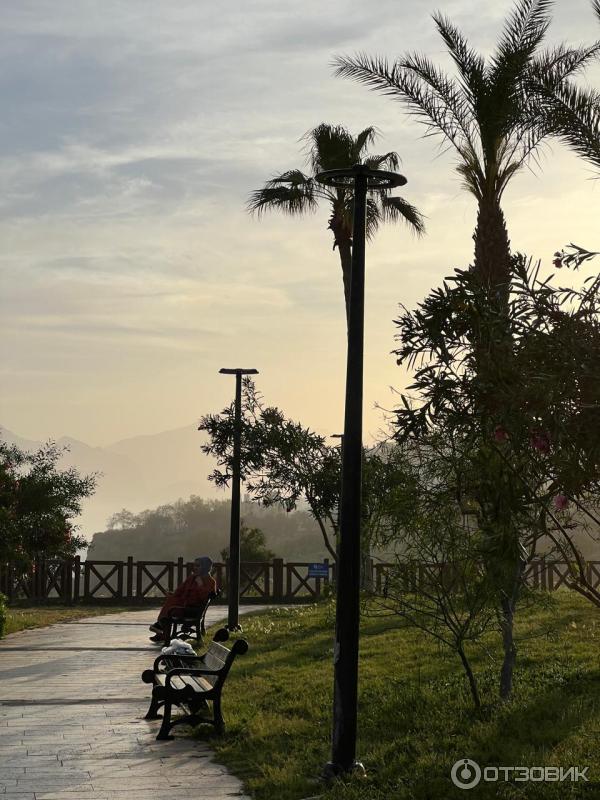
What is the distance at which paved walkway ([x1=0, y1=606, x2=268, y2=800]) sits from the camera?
793 cm

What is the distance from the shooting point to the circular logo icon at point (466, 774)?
7.66 m

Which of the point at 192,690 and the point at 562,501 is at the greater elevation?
the point at 562,501

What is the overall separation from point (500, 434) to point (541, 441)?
0.26 metres

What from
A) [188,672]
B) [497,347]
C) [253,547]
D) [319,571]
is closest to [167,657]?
[188,672]

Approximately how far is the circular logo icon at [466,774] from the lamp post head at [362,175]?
4362 mm

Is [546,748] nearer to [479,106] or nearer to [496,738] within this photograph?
[496,738]

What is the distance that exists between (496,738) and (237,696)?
4.09 meters

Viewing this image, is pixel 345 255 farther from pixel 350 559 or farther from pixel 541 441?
pixel 541 441

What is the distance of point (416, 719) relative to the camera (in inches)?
395

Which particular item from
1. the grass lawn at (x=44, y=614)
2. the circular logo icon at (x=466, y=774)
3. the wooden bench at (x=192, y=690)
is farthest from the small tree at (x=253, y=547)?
the circular logo icon at (x=466, y=774)

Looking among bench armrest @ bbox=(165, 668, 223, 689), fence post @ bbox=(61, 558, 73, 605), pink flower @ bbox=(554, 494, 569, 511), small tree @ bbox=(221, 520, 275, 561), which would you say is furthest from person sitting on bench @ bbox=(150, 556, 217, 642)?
small tree @ bbox=(221, 520, 275, 561)

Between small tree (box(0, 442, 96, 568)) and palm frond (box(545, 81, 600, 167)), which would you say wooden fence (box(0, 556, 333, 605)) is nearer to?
small tree (box(0, 442, 96, 568))

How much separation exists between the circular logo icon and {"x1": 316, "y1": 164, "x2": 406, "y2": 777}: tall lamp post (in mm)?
697

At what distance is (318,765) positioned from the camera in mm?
8711
